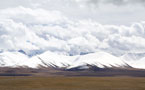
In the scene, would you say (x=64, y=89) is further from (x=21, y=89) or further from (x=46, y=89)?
(x=21, y=89)

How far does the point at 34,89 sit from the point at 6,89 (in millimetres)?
9857

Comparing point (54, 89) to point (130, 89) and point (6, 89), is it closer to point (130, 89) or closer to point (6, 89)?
point (6, 89)

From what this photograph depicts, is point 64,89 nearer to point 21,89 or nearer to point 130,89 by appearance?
point 21,89

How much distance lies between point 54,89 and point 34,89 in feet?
24.1

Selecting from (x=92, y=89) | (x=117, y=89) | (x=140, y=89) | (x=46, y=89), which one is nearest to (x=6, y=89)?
(x=46, y=89)

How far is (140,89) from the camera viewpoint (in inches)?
3688

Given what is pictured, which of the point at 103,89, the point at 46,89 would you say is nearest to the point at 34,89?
the point at 46,89

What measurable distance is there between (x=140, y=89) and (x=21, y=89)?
43.0 m

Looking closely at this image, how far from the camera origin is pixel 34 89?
93.2m

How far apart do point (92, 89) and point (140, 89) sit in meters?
17.8

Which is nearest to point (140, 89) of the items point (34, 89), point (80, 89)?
point (80, 89)

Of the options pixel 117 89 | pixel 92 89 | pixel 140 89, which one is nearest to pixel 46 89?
pixel 92 89

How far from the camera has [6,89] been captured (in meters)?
90.4

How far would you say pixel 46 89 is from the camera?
9212 cm
